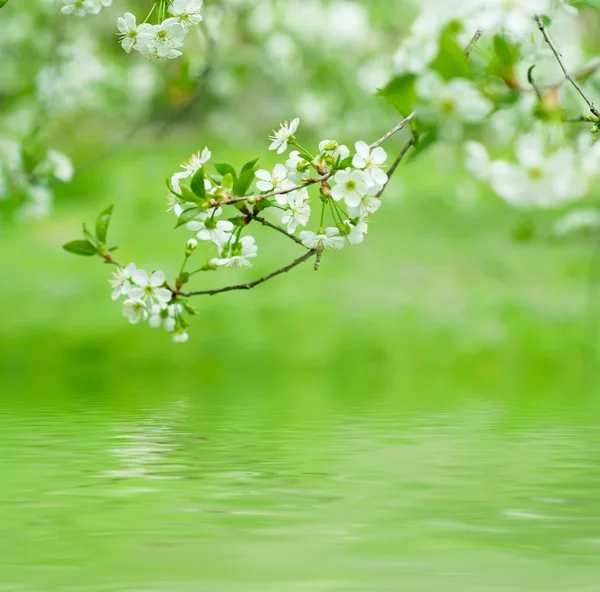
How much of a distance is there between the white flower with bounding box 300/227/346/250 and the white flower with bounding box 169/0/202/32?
0.59 m

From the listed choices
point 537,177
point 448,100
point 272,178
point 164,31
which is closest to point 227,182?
point 272,178

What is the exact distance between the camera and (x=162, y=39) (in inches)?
117

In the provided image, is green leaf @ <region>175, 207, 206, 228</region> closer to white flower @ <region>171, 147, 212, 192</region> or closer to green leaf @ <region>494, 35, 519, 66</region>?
white flower @ <region>171, 147, 212, 192</region>

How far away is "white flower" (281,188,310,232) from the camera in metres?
2.86

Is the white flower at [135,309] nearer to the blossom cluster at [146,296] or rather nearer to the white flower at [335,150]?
the blossom cluster at [146,296]

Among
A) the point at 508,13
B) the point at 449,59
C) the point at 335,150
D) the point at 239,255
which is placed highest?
the point at 508,13

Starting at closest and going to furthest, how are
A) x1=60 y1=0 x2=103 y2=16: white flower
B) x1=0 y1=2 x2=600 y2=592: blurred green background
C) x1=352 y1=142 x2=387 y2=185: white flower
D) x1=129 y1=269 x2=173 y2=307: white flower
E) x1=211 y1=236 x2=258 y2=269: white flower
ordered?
x1=0 y1=2 x2=600 y2=592: blurred green background, x1=352 y1=142 x2=387 y2=185: white flower, x1=211 y1=236 x2=258 y2=269: white flower, x1=129 y1=269 x2=173 y2=307: white flower, x1=60 y1=0 x2=103 y2=16: white flower

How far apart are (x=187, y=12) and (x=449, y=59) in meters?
0.84

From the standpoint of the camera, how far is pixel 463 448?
133 inches

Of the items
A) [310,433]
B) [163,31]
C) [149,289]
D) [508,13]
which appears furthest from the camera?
[310,433]

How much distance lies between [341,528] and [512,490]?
566 millimetres

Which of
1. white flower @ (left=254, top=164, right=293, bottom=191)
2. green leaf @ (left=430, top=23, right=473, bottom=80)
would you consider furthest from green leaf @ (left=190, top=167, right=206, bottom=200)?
green leaf @ (left=430, top=23, right=473, bottom=80)

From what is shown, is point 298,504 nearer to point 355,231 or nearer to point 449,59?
point 355,231

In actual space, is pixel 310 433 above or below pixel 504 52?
below
